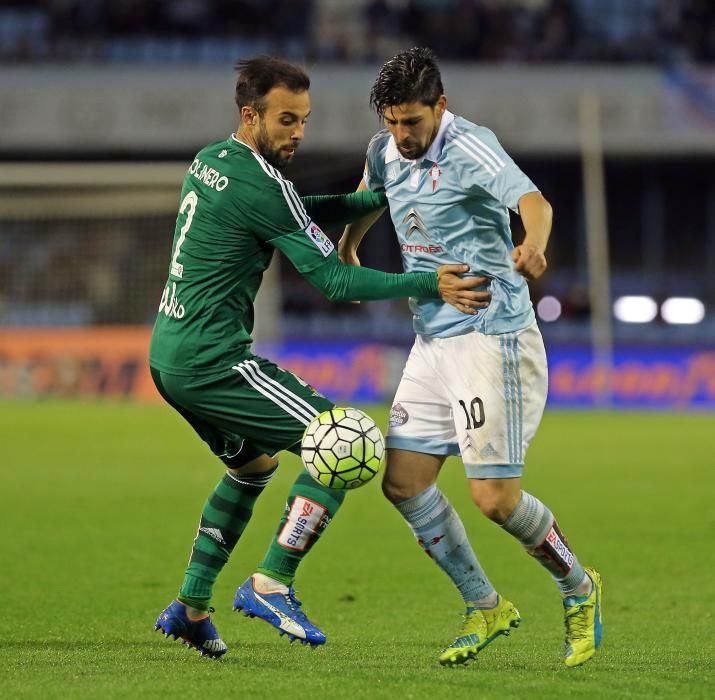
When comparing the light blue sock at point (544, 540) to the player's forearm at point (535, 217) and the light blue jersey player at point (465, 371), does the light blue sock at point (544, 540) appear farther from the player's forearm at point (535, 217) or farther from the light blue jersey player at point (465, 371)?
the player's forearm at point (535, 217)

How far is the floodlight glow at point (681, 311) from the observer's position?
31.8 meters

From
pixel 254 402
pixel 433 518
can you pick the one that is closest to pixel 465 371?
pixel 433 518

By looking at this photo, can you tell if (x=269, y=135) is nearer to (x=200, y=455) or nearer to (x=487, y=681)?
(x=487, y=681)

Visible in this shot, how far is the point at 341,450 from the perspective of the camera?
5.12 m

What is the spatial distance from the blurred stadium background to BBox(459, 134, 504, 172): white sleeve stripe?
17157 mm

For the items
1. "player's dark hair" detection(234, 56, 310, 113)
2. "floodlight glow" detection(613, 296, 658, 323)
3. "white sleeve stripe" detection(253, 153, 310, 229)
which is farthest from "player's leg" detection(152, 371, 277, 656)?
"floodlight glow" detection(613, 296, 658, 323)

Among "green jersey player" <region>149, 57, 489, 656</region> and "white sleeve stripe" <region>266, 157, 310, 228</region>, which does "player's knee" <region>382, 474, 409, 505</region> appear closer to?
"green jersey player" <region>149, 57, 489, 656</region>

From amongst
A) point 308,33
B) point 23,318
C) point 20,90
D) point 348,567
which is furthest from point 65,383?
point 348,567

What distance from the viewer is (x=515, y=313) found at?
17.8 feet

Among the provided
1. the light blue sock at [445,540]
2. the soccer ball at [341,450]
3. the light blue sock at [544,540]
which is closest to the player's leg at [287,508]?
the soccer ball at [341,450]

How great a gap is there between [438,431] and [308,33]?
24952mm

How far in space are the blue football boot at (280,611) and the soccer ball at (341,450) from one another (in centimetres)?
48

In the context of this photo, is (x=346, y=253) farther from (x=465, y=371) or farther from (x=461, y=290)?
(x=461, y=290)

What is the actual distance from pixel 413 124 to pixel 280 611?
75.1 inches
